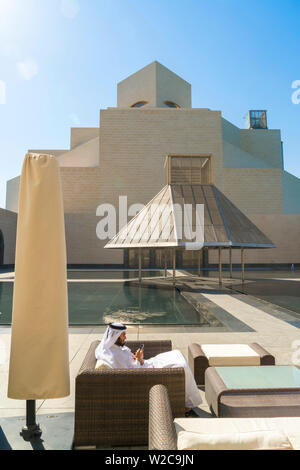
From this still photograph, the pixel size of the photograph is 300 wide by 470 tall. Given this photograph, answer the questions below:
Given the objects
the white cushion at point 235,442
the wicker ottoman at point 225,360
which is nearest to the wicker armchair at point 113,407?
the white cushion at point 235,442

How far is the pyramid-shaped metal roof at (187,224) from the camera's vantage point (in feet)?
42.6

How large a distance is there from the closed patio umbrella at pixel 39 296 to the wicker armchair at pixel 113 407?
0.67 feet

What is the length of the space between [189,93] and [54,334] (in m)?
50.4

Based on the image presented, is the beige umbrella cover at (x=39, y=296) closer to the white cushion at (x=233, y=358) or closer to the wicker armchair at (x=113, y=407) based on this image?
the wicker armchair at (x=113, y=407)

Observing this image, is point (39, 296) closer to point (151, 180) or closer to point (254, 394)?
point (254, 394)

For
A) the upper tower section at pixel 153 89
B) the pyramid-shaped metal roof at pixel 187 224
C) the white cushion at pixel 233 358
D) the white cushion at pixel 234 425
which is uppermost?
the upper tower section at pixel 153 89

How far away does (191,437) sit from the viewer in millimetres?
1649

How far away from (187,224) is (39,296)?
11.4m

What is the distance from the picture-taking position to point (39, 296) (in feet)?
8.07

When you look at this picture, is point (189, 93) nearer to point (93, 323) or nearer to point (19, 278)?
point (93, 323)

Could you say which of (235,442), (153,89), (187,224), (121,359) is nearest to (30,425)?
(121,359)

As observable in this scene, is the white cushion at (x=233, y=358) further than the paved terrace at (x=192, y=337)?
Yes

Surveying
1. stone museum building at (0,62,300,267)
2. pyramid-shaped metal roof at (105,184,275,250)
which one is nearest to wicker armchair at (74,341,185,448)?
pyramid-shaped metal roof at (105,184,275,250)
